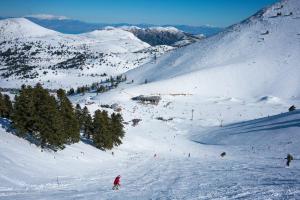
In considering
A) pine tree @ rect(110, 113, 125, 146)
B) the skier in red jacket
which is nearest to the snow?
the skier in red jacket

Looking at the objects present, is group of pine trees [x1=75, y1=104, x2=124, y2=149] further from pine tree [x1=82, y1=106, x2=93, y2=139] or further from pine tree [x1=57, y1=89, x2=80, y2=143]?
pine tree [x1=57, y1=89, x2=80, y2=143]

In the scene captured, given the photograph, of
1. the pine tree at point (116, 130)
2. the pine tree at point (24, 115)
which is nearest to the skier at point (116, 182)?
the pine tree at point (24, 115)

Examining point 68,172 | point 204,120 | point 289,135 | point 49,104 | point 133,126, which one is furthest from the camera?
point 204,120

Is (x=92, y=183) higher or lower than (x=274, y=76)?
lower

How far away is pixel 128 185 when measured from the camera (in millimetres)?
32406

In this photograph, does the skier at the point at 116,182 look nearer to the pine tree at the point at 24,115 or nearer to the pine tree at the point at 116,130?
the pine tree at the point at 24,115

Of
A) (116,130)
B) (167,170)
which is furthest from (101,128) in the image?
(167,170)

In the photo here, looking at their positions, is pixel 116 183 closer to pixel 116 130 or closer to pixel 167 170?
pixel 167 170

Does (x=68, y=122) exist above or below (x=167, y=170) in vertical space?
above

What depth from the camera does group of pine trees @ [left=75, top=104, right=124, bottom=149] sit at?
62469 millimetres

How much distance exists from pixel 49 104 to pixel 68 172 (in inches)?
493

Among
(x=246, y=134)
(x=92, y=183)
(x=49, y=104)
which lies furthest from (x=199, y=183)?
(x=246, y=134)

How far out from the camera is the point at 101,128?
206 feet

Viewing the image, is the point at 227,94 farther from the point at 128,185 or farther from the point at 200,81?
the point at 128,185
